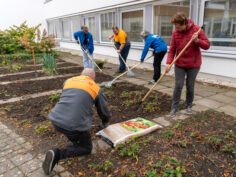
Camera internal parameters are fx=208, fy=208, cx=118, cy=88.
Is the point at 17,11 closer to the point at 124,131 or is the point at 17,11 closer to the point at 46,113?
the point at 46,113

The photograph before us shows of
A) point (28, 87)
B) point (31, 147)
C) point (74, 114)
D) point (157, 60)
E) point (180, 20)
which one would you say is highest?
point (180, 20)

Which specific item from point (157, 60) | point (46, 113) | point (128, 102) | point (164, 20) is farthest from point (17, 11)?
point (128, 102)

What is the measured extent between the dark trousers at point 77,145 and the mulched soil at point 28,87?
11.4ft

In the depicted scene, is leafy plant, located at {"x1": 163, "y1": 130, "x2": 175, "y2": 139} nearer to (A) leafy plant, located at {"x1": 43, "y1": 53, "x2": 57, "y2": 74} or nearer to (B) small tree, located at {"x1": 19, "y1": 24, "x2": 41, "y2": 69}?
(A) leafy plant, located at {"x1": 43, "y1": 53, "x2": 57, "y2": 74}

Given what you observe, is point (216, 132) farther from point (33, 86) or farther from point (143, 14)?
point (143, 14)

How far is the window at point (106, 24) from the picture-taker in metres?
9.88

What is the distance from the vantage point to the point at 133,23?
342 inches

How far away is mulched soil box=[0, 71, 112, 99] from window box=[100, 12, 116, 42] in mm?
4219

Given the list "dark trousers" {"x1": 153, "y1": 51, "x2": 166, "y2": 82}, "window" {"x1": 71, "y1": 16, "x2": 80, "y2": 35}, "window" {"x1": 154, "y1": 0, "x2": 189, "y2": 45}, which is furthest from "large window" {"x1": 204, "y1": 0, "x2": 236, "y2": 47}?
"window" {"x1": 71, "y1": 16, "x2": 80, "y2": 35}

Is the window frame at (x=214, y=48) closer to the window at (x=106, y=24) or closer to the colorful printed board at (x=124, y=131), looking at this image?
the colorful printed board at (x=124, y=131)

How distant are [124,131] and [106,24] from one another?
8.29 m

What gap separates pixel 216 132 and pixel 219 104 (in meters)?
1.56

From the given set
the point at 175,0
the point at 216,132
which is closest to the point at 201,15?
the point at 175,0

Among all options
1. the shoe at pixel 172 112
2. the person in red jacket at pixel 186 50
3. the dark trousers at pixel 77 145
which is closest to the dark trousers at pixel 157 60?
the person in red jacket at pixel 186 50
